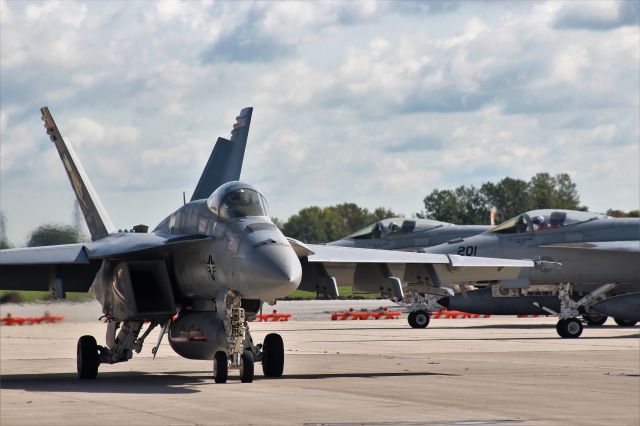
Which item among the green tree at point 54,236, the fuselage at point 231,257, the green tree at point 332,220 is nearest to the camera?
the fuselage at point 231,257

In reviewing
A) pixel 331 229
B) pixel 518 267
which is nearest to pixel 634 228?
pixel 518 267

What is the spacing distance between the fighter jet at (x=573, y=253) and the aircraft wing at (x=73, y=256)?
500 inches

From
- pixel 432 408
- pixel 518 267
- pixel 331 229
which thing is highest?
pixel 331 229

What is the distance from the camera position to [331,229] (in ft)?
449

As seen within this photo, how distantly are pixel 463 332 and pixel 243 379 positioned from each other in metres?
15.1

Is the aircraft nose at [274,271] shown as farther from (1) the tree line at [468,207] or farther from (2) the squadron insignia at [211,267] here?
(1) the tree line at [468,207]

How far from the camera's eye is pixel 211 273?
14.8 m

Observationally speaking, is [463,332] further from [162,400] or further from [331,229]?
[331,229]

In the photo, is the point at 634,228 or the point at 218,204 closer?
the point at 218,204

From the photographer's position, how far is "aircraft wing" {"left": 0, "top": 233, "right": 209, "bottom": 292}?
1509 centimetres

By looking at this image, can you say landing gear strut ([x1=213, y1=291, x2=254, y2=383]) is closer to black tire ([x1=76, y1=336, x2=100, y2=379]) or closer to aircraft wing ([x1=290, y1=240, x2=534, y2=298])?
aircraft wing ([x1=290, y1=240, x2=534, y2=298])

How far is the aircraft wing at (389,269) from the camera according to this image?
1628cm

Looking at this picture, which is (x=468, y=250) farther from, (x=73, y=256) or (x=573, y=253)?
(x=73, y=256)

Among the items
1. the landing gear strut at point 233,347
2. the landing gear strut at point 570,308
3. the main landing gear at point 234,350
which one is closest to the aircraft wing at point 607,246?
the landing gear strut at point 570,308
